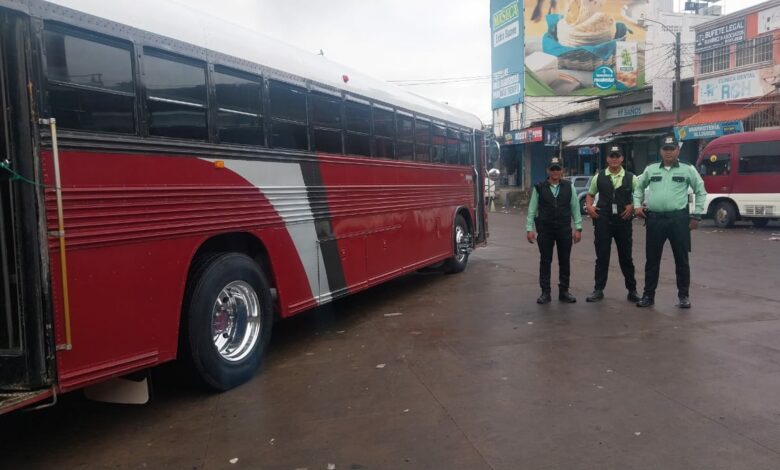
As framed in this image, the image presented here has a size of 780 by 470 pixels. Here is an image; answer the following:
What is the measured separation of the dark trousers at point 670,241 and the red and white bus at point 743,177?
12.5 m

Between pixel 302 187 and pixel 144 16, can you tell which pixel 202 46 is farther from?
pixel 302 187

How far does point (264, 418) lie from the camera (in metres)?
4.35

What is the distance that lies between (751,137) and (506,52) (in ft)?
62.4

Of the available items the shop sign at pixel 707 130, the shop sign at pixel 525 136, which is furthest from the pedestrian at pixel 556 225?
the shop sign at pixel 525 136

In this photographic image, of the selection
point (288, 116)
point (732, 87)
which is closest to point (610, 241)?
point (288, 116)

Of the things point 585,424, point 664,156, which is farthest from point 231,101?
point 664,156

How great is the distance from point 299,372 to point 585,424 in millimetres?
2476

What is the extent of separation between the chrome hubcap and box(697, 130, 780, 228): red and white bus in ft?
56.4

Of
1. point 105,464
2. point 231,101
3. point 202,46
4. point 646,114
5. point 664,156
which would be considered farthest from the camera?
point 646,114

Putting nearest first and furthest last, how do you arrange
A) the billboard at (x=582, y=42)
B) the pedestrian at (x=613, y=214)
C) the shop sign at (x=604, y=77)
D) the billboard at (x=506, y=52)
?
the pedestrian at (x=613, y=214) < the shop sign at (x=604, y=77) < the billboard at (x=582, y=42) < the billboard at (x=506, y=52)

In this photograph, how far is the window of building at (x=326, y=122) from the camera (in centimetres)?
629

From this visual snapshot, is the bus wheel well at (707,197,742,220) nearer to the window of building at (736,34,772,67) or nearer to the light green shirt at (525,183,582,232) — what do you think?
the window of building at (736,34,772,67)

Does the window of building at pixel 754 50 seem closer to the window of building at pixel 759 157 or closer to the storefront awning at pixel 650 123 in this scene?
the storefront awning at pixel 650 123

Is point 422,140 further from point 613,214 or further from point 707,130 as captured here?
point 707,130
